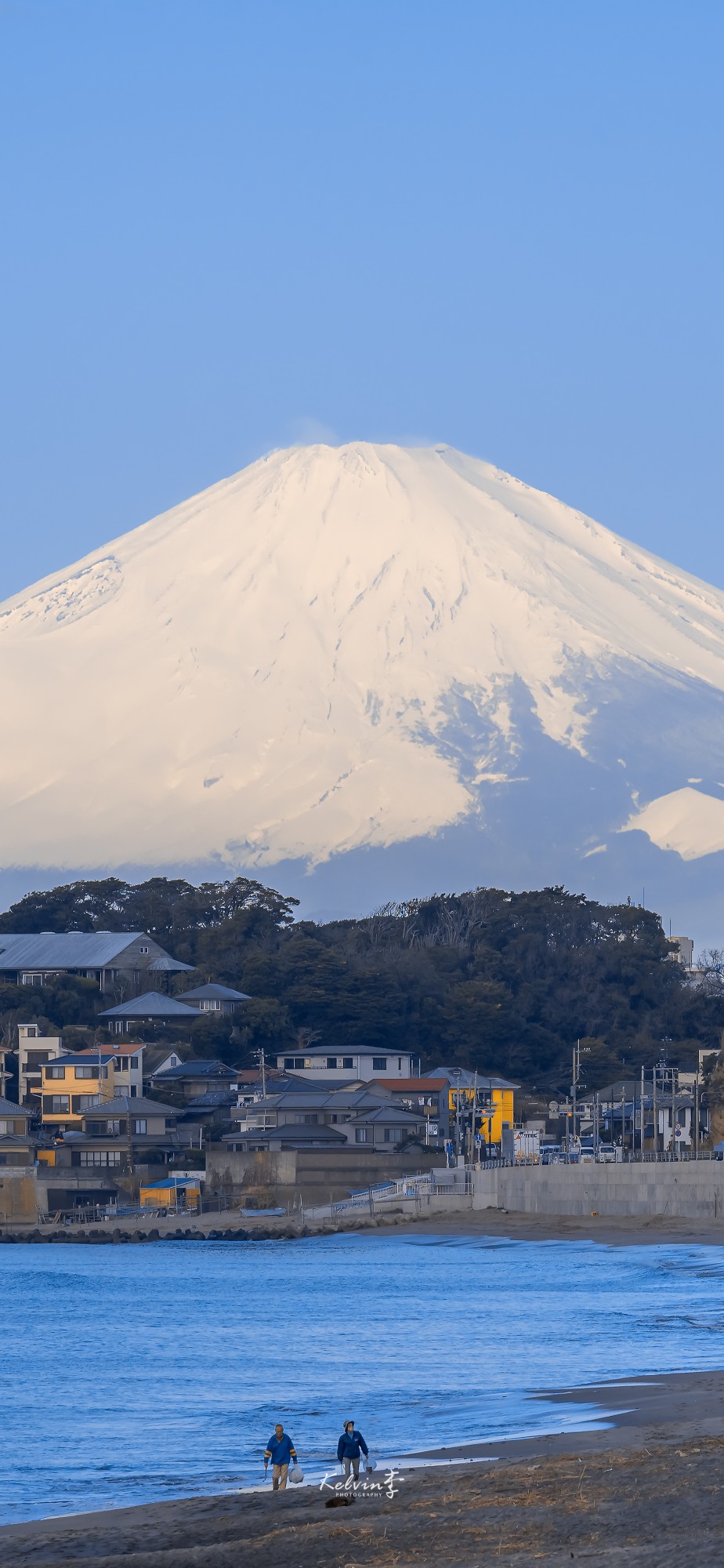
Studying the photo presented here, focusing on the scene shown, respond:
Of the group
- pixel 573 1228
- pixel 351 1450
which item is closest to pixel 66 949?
pixel 573 1228

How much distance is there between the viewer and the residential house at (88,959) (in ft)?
333

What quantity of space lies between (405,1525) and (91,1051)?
7287 cm

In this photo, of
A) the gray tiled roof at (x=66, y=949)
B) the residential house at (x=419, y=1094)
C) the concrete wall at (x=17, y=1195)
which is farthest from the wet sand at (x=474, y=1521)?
the gray tiled roof at (x=66, y=949)

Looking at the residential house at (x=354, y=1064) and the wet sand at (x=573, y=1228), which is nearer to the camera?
the wet sand at (x=573, y=1228)

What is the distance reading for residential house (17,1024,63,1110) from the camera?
85688 mm

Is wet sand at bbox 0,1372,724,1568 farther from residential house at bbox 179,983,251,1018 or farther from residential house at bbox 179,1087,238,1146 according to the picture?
residential house at bbox 179,983,251,1018

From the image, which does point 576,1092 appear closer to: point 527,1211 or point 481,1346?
point 527,1211

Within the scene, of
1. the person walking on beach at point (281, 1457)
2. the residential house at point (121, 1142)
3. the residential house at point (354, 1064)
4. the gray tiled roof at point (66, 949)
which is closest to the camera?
the person walking on beach at point (281, 1457)

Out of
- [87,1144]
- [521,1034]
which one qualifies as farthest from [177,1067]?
[521,1034]

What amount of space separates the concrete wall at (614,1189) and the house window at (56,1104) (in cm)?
2662

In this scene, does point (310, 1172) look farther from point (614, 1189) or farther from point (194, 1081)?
point (614, 1189)

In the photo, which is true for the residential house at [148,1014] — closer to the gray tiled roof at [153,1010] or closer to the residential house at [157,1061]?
the gray tiled roof at [153,1010]

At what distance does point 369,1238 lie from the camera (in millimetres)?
61156

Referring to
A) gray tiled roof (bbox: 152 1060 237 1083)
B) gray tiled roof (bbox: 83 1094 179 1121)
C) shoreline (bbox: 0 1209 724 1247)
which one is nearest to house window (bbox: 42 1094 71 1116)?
gray tiled roof (bbox: 83 1094 179 1121)
